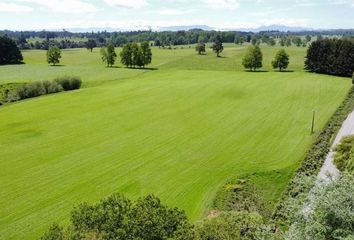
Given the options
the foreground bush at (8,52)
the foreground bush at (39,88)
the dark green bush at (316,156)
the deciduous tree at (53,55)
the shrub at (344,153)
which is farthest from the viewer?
the foreground bush at (8,52)

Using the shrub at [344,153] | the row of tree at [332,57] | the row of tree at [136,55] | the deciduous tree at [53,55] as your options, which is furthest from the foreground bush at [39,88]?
the row of tree at [332,57]

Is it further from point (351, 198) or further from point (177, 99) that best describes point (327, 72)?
point (351, 198)

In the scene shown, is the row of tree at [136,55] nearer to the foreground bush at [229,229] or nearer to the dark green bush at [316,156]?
the dark green bush at [316,156]

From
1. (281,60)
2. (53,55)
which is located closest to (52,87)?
(53,55)

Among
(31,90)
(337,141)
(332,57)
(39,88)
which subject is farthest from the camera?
(332,57)

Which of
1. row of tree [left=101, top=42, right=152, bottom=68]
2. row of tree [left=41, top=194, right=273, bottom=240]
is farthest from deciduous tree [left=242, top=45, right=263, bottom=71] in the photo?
row of tree [left=41, top=194, right=273, bottom=240]

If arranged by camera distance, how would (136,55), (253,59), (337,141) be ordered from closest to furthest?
(337,141) < (253,59) < (136,55)

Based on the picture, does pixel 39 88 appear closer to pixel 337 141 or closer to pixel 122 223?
pixel 337 141
